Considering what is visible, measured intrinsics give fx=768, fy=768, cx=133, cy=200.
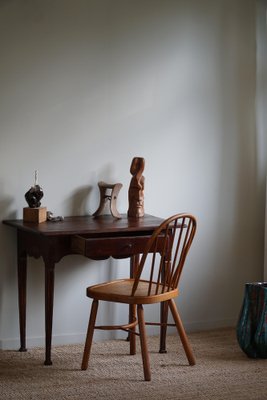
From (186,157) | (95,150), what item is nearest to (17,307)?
(95,150)

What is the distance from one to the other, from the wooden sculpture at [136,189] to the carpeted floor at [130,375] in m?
0.77

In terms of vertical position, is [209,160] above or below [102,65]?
below

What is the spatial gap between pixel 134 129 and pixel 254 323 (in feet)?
4.32

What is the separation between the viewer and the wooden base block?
4074mm

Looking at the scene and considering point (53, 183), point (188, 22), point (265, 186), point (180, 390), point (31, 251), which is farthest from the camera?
point (265, 186)

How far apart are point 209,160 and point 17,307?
1.49 m

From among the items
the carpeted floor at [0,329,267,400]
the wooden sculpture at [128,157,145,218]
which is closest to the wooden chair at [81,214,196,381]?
the carpeted floor at [0,329,267,400]

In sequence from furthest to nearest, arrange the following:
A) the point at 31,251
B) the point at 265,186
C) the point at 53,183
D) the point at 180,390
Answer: the point at 265,186, the point at 53,183, the point at 31,251, the point at 180,390

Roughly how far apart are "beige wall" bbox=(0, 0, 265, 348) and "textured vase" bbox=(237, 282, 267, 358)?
0.64 meters

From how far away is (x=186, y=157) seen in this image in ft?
15.5

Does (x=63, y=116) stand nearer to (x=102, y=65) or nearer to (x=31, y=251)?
(x=102, y=65)

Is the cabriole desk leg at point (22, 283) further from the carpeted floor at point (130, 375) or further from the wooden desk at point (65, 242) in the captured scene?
the carpeted floor at point (130, 375)

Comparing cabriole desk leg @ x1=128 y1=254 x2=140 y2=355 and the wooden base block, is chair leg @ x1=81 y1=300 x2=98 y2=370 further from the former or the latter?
the wooden base block

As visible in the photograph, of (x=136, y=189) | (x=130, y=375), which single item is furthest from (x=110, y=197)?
(x=130, y=375)
